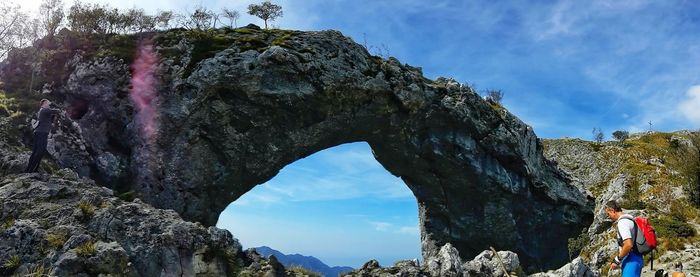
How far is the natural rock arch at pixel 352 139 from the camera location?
32156mm

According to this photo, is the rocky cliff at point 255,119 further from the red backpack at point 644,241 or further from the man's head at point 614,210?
the red backpack at point 644,241

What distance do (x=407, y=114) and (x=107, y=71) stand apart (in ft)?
75.9

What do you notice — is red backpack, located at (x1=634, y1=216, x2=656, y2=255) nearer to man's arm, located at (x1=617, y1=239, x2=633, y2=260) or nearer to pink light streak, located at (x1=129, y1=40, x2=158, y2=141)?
man's arm, located at (x1=617, y1=239, x2=633, y2=260)

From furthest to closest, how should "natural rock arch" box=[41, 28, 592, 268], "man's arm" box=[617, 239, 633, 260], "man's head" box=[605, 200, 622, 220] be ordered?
"natural rock arch" box=[41, 28, 592, 268], "man's head" box=[605, 200, 622, 220], "man's arm" box=[617, 239, 633, 260]

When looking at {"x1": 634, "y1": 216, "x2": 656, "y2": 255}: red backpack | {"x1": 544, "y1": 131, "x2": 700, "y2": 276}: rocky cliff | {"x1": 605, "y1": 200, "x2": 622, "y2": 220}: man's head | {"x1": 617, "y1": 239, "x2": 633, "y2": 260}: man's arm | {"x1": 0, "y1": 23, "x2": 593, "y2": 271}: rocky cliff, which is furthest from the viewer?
{"x1": 544, "y1": 131, "x2": 700, "y2": 276}: rocky cliff

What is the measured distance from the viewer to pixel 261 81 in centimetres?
3347

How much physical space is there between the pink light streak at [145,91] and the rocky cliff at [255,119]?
0.24 m

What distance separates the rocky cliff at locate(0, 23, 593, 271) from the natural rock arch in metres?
0.10

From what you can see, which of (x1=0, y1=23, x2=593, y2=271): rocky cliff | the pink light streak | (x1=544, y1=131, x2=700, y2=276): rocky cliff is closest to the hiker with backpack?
(x1=0, y1=23, x2=593, y2=271): rocky cliff

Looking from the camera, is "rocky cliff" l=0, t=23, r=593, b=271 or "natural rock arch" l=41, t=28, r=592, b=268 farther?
"natural rock arch" l=41, t=28, r=592, b=268

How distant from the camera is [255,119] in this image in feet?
113

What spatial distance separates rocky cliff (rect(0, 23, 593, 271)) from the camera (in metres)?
31.3

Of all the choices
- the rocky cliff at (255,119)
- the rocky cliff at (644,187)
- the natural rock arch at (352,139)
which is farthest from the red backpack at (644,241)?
the rocky cliff at (644,187)

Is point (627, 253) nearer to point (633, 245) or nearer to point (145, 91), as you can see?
point (633, 245)
